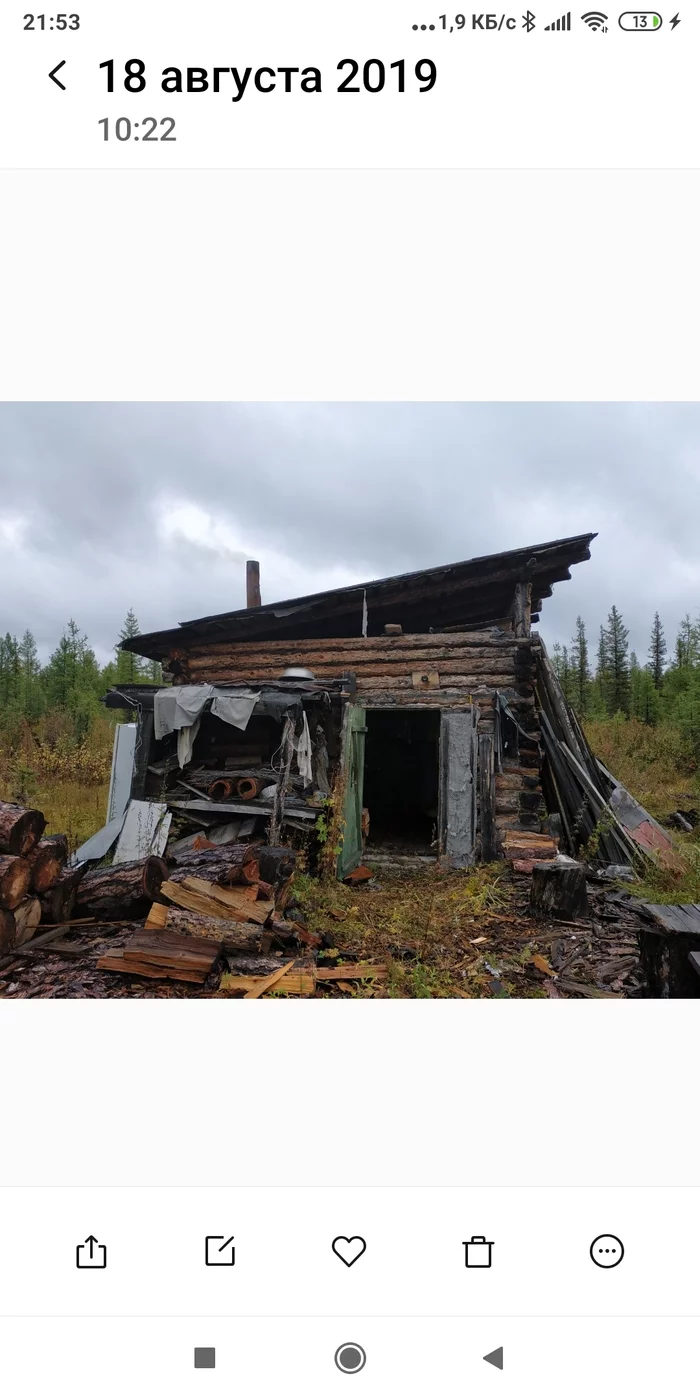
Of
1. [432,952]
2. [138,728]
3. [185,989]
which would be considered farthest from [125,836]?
[432,952]

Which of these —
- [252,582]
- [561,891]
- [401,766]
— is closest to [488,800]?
[561,891]

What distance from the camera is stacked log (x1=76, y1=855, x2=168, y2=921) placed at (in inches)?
244

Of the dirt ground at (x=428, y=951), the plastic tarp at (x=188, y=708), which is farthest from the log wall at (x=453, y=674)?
the dirt ground at (x=428, y=951)

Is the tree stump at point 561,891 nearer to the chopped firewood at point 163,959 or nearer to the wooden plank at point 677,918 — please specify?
the wooden plank at point 677,918

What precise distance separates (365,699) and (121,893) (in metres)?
5.53

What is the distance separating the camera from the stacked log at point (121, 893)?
6.19 m

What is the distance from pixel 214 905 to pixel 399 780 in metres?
11.5

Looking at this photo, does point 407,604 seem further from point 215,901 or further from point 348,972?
point 348,972

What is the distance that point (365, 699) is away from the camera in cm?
1043

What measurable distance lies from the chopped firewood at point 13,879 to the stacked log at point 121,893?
70cm

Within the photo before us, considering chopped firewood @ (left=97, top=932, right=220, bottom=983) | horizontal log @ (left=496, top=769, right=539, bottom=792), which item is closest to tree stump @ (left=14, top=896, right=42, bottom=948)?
chopped firewood @ (left=97, top=932, right=220, bottom=983)

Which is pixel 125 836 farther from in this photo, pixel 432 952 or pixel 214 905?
pixel 432 952
